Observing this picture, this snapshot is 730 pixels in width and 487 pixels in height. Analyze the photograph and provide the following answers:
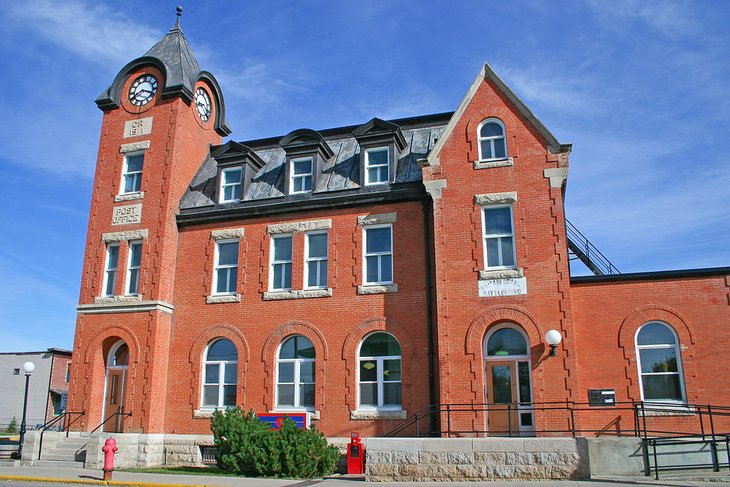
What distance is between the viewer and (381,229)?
2133 cm

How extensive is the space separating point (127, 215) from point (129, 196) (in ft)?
2.46

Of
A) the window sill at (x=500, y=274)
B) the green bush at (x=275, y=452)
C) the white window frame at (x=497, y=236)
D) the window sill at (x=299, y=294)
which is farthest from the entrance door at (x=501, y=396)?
the window sill at (x=299, y=294)

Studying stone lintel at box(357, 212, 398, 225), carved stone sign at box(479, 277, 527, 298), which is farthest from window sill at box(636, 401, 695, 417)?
stone lintel at box(357, 212, 398, 225)

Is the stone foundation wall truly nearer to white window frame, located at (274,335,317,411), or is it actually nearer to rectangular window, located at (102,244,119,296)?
white window frame, located at (274,335,317,411)

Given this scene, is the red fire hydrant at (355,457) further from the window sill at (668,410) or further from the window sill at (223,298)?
the window sill at (668,410)

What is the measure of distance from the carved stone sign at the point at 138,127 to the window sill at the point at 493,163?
12.7 metres

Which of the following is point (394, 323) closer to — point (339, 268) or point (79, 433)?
point (339, 268)

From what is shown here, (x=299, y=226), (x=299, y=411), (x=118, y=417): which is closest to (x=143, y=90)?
(x=299, y=226)

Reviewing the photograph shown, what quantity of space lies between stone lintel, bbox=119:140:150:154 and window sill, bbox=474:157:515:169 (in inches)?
492

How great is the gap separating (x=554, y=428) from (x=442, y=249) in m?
5.97

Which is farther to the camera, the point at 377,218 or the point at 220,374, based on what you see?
the point at 220,374

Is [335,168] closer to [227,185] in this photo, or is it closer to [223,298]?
[227,185]

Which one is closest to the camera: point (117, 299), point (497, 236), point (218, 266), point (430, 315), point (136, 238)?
point (497, 236)

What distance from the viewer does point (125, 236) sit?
2320cm
